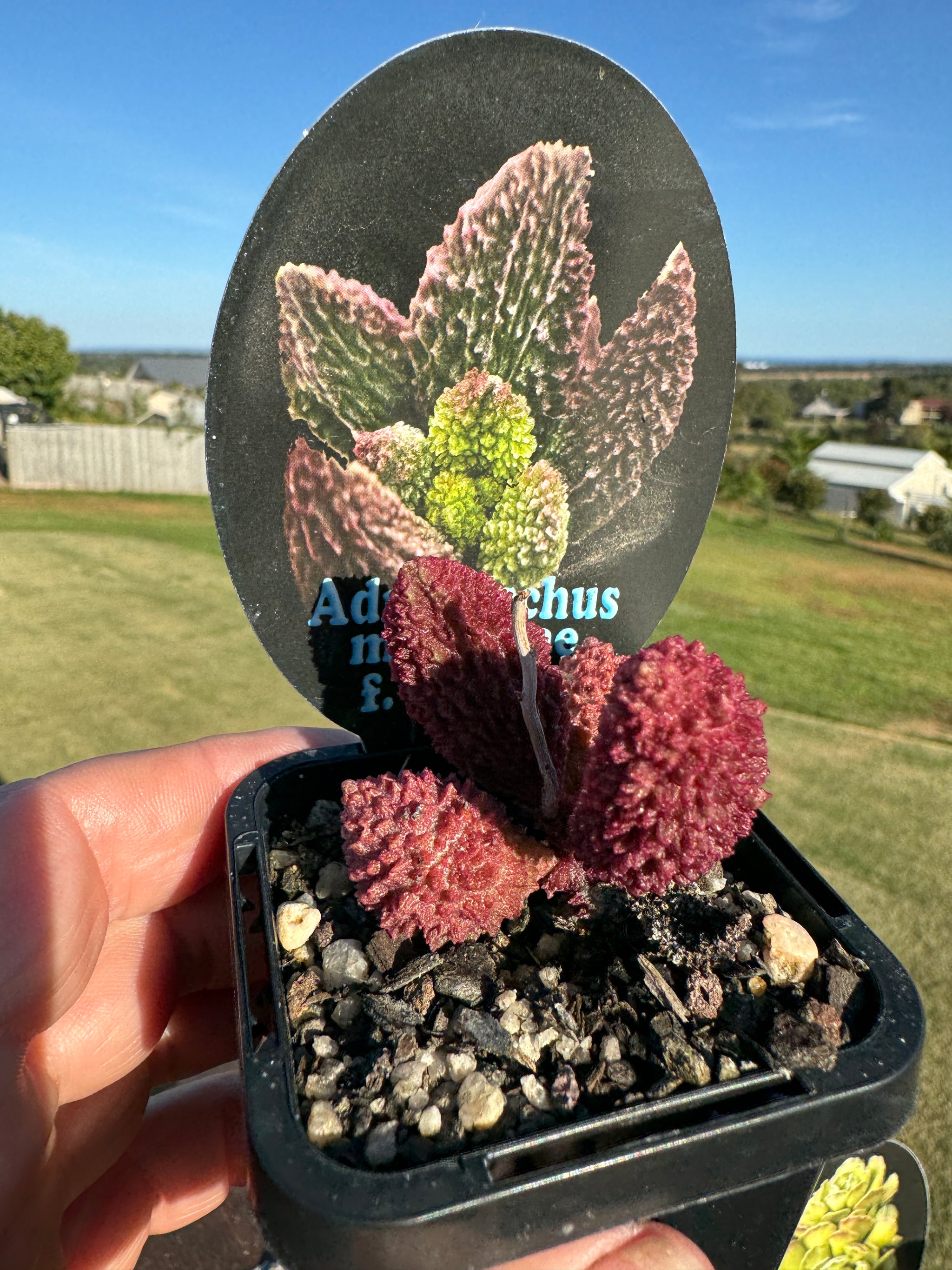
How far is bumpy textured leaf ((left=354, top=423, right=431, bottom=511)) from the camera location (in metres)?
0.79

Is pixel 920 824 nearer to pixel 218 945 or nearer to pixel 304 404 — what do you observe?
pixel 218 945

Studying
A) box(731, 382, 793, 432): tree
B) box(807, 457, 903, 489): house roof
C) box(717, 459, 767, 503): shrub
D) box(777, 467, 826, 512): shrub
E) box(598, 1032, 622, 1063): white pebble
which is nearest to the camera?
box(598, 1032, 622, 1063): white pebble

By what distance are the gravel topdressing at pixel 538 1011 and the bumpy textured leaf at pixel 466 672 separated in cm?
15

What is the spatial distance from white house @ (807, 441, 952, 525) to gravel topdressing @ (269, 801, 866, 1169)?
1130 centimetres

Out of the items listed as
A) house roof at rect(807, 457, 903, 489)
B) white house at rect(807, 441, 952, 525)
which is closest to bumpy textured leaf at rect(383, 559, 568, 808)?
white house at rect(807, 441, 952, 525)

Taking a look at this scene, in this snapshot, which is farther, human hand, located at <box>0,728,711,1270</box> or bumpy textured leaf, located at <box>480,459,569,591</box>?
bumpy textured leaf, located at <box>480,459,569,591</box>

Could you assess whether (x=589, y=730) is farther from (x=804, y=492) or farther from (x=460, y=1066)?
(x=804, y=492)

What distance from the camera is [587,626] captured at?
3.05 feet

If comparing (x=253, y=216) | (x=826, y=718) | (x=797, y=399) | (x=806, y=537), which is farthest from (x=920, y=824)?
(x=797, y=399)

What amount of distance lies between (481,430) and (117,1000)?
0.76 metres

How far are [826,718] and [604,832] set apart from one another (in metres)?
3.07

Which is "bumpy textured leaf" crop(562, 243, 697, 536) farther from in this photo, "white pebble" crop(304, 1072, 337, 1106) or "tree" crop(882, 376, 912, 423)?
"tree" crop(882, 376, 912, 423)

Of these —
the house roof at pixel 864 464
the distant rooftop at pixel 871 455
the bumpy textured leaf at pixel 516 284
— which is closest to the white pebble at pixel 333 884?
the bumpy textured leaf at pixel 516 284

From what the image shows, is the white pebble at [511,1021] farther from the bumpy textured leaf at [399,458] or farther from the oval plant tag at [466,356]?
the bumpy textured leaf at [399,458]
